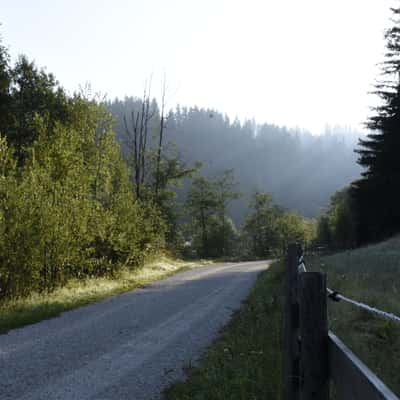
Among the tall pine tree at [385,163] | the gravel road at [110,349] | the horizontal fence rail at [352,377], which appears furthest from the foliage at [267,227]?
the horizontal fence rail at [352,377]

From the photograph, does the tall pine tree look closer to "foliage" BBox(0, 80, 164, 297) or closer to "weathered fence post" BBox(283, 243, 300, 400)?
"foliage" BBox(0, 80, 164, 297)

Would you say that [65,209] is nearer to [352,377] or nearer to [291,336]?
[291,336]

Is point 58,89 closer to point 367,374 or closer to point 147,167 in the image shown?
point 147,167

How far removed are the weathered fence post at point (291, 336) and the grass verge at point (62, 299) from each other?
743 centimetres

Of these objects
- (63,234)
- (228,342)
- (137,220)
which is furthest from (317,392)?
(137,220)

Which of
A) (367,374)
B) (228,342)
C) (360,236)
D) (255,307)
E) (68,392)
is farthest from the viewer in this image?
(360,236)

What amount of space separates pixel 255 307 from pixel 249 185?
17950cm

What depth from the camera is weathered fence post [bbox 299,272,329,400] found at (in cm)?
219

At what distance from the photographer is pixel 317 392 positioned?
219 cm

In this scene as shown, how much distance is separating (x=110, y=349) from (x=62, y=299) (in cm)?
631

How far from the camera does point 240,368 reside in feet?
19.5

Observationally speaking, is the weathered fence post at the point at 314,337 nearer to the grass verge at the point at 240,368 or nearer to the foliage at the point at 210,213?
the grass verge at the point at 240,368

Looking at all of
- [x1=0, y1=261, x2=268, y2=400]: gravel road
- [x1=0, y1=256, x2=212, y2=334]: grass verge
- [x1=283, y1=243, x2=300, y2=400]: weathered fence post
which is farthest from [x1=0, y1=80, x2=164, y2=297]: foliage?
[x1=283, y1=243, x2=300, y2=400]: weathered fence post

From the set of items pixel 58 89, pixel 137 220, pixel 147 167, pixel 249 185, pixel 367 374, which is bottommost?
pixel 367 374
